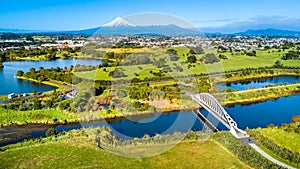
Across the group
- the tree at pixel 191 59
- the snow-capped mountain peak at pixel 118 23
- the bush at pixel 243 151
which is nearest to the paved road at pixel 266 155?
the bush at pixel 243 151

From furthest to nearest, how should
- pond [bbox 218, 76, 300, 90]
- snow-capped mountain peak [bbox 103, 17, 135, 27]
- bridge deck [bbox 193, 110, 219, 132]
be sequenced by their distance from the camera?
pond [bbox 218, 76, 300, 90] < bridge deck [bbox 193, 110, 219, 132] < snow-capped mountain peak [bbox 103, 17, 135, 27]

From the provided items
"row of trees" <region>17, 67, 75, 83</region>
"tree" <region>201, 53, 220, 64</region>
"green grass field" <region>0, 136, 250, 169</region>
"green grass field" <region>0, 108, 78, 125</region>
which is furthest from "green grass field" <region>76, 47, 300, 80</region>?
"green grass field" <region>0, 136, 250, 169</region>

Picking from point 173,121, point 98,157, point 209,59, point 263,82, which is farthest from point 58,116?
point 263,82

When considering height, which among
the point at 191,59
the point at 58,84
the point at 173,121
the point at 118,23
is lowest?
the point at 173,121

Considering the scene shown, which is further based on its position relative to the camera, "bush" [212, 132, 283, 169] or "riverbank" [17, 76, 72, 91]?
"riverbank" [17, 76, 72, 91]

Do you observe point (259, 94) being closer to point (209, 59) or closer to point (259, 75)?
point (259, 75)

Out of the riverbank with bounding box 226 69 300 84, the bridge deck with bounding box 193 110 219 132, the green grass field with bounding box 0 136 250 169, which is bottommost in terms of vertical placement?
the bridge deck with bounding box 193 110 219 132

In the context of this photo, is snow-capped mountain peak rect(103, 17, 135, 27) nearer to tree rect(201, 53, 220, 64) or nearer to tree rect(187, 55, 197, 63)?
tree rect(187, 55, 197, 63)

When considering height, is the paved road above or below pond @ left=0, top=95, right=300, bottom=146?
above
